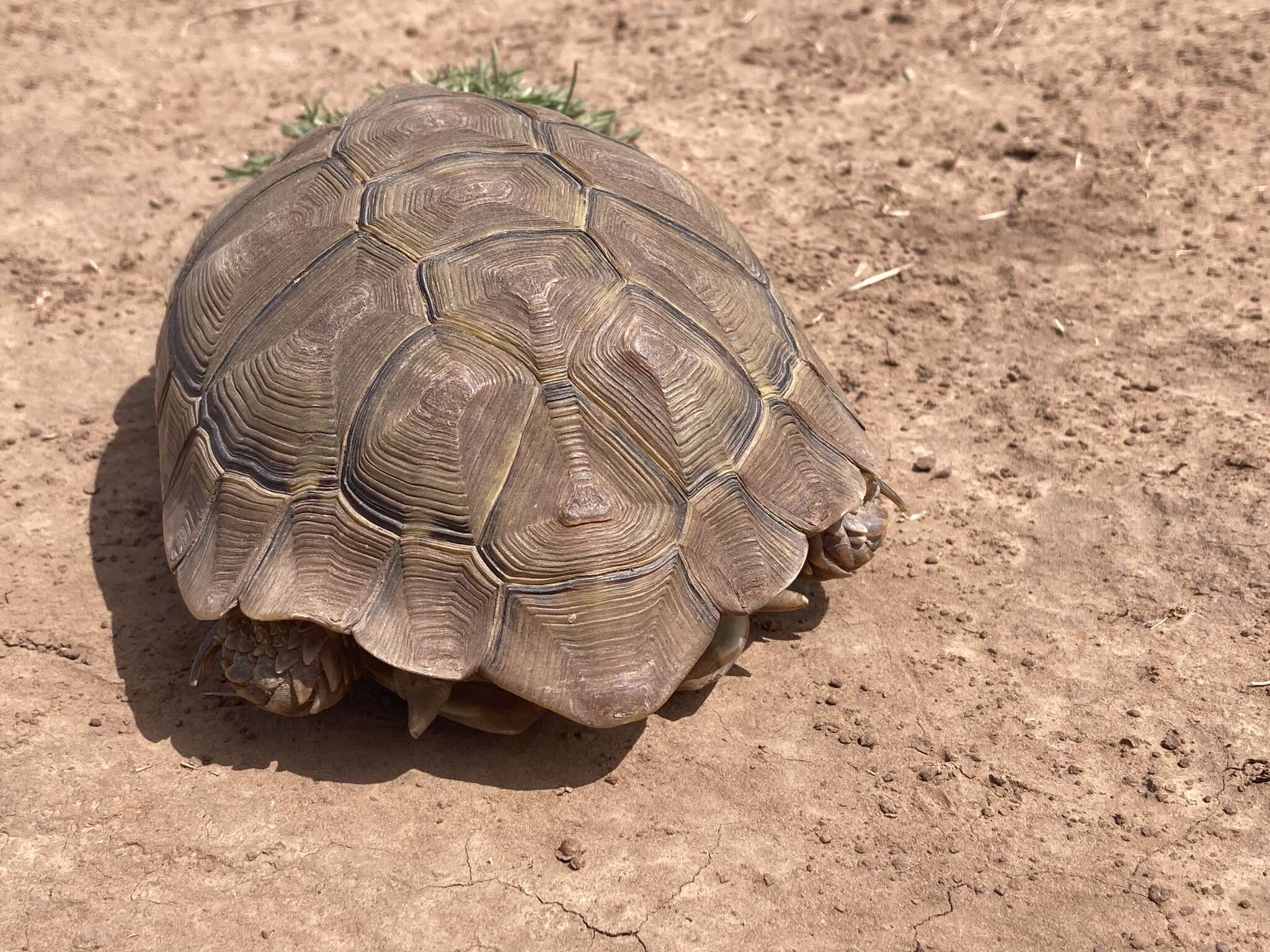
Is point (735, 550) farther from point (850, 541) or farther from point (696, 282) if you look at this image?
point (696, 282)

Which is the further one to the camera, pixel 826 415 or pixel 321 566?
pixel 826 415

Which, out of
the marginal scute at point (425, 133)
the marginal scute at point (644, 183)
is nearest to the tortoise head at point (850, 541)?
the marginal scute at point (644, 183)

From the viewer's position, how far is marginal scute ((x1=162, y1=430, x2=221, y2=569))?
3.17 metres

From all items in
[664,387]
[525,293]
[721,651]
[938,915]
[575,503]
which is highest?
[525,293]

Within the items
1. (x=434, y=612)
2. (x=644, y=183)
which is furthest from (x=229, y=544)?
(x=644, y=183)

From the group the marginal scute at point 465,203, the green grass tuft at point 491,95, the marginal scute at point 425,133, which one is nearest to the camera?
the marginal scute at point 465,203

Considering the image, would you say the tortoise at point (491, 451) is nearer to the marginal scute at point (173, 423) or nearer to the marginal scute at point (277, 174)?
the marginal scute at point (173, 423)

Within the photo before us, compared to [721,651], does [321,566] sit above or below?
above

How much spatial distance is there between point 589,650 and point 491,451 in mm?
548

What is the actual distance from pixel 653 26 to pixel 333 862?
499 cm

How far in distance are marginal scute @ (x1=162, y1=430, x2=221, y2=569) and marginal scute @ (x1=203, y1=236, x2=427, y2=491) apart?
52 millimetres

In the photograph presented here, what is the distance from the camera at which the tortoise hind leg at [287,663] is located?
119 inches

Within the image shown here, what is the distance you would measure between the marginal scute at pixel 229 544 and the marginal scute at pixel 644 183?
4.33 ft

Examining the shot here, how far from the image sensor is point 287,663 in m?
3.02
